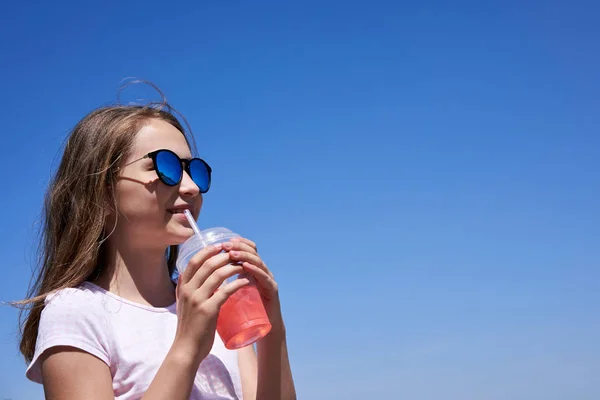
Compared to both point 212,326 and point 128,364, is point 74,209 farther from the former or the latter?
point 212,326

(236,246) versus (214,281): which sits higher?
(236,246)

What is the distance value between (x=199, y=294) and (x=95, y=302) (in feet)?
2.62

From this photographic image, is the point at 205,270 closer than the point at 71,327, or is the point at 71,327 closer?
the point at 205,270

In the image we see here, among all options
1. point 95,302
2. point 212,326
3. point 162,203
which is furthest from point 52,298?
point 212,326

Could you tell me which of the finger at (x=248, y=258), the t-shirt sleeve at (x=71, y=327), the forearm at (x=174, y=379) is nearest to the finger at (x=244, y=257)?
the finger at (x=248, y=258)

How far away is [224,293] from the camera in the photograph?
3105mm

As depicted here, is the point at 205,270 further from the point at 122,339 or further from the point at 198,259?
the point at 122,339

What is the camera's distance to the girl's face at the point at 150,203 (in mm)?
3727

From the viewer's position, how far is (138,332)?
3600 millimetres

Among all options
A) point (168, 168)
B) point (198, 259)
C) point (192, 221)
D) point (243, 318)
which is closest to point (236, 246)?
point (198, 259)

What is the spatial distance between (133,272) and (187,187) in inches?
24.8

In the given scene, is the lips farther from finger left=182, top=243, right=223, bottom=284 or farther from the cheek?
finger left=182, top=243, right=223, bottom=284

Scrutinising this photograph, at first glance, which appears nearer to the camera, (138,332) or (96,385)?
(96,385)

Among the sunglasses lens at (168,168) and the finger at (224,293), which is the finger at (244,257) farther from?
the sunglasses lens at (168,168)
